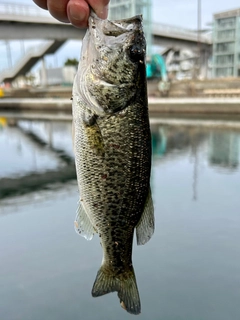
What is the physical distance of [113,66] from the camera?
5.40ft

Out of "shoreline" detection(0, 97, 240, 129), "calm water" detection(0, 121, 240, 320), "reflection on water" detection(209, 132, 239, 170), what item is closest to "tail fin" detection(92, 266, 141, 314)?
"calm water" detection(0, 121, 240, 320)

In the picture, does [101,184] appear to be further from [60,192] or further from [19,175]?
[19,175]

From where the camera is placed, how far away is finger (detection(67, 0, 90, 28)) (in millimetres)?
1436

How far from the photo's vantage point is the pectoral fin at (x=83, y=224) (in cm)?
176

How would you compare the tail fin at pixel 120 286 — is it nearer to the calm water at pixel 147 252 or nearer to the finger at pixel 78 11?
the finger at pixel 78 11

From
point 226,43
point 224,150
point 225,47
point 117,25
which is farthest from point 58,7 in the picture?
point 225,47

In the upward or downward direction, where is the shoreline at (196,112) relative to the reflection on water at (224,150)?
upward

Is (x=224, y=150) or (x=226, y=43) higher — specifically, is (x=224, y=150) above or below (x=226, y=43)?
below

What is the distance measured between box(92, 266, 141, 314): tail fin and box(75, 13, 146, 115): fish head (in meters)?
0.85

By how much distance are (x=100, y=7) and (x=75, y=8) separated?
0.46 ft

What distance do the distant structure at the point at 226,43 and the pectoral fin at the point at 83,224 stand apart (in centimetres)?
2979

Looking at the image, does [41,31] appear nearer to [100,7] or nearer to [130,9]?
[130,9]

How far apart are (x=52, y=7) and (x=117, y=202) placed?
0.95 m

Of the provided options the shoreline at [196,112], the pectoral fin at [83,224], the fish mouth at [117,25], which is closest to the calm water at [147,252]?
the pectoral fin at [83,224]
